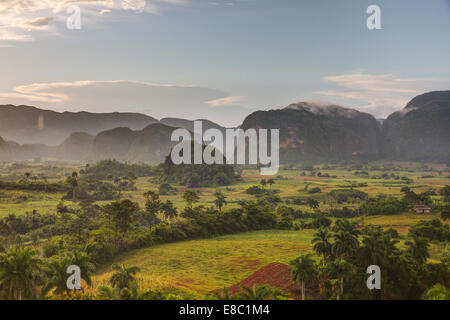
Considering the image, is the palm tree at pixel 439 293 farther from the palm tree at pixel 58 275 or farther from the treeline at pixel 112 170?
the treeline at pixel 112 170

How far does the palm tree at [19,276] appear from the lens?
20.5m

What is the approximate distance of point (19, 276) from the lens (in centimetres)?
2081

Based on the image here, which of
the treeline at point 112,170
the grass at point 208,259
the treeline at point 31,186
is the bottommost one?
the grass at point 208,259

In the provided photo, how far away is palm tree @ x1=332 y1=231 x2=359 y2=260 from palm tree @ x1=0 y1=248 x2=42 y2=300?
22741 mm

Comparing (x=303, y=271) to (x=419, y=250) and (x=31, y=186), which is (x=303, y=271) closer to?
(x=419, y=250)

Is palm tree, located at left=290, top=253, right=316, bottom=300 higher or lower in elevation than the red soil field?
higher

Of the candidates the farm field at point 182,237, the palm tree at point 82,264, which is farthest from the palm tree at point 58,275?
the farm field at point 182,237

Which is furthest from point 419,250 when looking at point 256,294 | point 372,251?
point 256,294

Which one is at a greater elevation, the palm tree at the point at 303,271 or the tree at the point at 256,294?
the tree at the point at 256,294

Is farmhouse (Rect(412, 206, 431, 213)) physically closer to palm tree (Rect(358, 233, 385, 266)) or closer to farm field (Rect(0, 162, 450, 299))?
farm field (Rect(0, 162, 450, 299))

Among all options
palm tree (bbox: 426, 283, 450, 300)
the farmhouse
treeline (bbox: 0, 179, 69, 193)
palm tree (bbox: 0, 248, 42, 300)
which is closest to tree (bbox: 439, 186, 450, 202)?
the farmhouse

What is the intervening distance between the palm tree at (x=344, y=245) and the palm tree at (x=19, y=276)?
22741mm

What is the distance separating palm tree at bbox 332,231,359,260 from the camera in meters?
28.1

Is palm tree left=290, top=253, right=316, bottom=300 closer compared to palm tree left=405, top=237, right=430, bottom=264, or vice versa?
palm tree left=290, top=253, right=316, bottom=300
